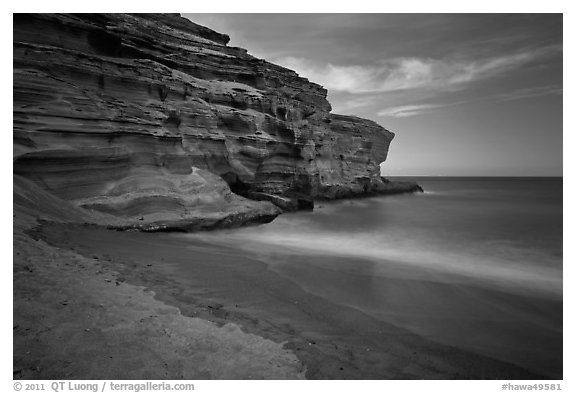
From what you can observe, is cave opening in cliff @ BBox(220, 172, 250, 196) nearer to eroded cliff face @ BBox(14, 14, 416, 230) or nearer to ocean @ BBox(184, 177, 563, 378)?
eroded cliff face @ BBox(14, 14, 416, 230)

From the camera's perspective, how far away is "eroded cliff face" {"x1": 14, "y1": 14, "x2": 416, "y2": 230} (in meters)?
9.91

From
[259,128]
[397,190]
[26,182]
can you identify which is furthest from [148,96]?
[397,190]

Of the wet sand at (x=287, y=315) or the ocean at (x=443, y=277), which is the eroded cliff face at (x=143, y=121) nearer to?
the ocean at (x=443, y=277)

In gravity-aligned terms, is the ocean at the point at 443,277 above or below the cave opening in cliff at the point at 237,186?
below

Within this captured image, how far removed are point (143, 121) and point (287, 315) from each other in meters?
10.2

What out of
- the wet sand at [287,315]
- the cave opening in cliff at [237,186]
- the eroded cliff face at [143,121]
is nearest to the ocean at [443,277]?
the wet sand at [287,315]

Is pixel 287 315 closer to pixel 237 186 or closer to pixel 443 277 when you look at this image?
pixel 443 277

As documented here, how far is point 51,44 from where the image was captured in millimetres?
10859

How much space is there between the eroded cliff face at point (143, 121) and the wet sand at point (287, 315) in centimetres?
303

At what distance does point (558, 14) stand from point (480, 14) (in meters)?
0.95

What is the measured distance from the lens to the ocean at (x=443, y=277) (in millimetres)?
4707

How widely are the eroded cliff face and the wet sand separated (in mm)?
3032

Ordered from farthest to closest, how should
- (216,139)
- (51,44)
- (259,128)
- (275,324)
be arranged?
1. (259,128)
2. (216,139)
3. (51,44)
4. (275,324)
